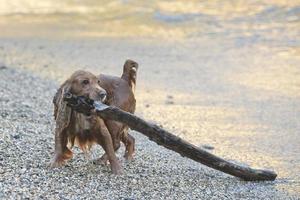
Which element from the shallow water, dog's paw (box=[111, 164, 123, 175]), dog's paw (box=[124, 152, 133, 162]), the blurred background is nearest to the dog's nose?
dog's paw (box=[111, 164, 123, 175])

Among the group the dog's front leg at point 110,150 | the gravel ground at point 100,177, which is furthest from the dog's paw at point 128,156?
the dog's front leg at point 110,150

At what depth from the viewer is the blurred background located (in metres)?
9.09

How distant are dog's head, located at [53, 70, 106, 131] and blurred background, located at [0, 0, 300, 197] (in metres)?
1.77

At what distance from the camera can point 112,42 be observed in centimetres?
1744

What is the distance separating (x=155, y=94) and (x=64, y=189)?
5.59m

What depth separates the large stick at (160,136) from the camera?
20.4ft

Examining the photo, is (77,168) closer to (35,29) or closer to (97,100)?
(97,100)

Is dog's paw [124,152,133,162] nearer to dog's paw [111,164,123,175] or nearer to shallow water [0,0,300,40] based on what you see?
dog's paw [111,164,123,175]

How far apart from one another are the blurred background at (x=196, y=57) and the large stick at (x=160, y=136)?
46 cm

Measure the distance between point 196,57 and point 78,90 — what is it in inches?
345

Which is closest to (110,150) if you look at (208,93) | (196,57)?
(208,93)

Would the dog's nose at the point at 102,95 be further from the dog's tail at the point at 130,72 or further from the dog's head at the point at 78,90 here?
the dog's tail at the point at 130,72

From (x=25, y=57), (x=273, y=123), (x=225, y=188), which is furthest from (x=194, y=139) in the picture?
(x=25, y=57)

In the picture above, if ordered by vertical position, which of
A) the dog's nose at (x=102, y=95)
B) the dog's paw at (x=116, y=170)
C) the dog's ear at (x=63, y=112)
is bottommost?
the dog's paw at (x=116, y=170)
